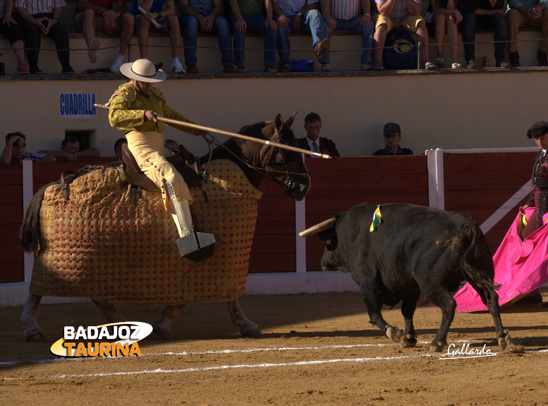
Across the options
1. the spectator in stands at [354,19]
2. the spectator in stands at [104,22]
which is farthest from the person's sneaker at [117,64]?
the spectator in stands at [354,19]

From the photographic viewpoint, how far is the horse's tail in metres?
6.50

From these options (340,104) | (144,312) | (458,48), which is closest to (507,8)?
(458,48)

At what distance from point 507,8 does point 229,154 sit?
5.94 m

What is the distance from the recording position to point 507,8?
11312 millimetres

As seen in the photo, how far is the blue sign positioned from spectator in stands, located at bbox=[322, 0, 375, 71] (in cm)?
266

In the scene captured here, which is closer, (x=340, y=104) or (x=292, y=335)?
(x=292, y=335)

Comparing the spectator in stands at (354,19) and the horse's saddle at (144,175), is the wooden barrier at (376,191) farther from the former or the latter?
the horse's saddle at (144,175)

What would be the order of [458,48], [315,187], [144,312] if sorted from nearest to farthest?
[144,312] < [315,187] < [458,48]

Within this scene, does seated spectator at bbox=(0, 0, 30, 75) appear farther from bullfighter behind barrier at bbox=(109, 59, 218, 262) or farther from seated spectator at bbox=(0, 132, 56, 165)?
bullfighter behind barrier at bbox=(109, 59, 218, 262)

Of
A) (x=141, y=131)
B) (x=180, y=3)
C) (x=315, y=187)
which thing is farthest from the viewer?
(x=180, y=3)

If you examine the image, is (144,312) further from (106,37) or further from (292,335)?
(106,37)

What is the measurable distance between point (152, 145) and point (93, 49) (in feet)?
12.8

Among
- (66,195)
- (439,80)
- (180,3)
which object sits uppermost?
(180,3)

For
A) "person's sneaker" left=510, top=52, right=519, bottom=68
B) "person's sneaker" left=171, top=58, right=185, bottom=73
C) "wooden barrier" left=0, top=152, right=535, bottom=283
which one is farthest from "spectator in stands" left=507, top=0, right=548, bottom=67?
"person's sneaker" left=171, top=58, right=185, bottom=73
